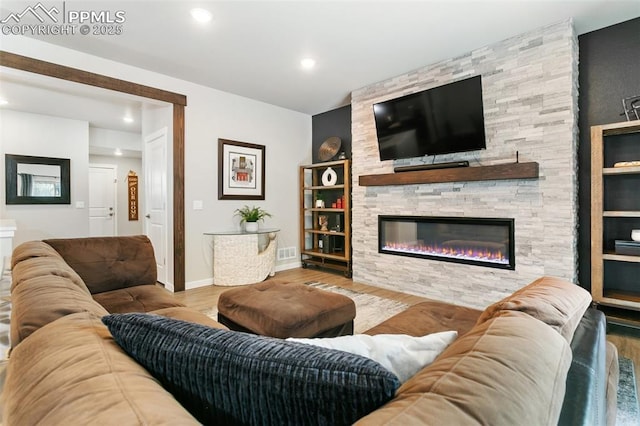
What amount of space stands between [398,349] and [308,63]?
3.34m

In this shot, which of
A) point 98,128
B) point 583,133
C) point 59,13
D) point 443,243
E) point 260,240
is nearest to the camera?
point 59,13

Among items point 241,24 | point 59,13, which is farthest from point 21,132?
point 241,24

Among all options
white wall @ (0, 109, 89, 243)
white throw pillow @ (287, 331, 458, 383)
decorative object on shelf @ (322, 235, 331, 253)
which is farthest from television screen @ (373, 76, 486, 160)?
white wall @ (0, 109, 89, 243)

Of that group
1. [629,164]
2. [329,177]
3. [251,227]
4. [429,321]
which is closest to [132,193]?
[251,227]

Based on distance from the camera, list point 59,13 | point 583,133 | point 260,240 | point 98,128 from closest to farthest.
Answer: point 59,13
point 583,133
point 260,240
point 98,128

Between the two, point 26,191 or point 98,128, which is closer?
point 26,191

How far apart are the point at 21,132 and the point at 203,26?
4.27 meters

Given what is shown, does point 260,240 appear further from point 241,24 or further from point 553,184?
point 553,184

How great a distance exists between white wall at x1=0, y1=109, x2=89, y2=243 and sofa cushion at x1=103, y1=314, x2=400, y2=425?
19.3 ft

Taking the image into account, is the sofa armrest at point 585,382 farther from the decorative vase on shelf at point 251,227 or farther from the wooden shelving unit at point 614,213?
the decorative vase on shelf at point 251,227

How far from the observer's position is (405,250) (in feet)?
12.5

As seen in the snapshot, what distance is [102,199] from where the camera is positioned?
6922 mm

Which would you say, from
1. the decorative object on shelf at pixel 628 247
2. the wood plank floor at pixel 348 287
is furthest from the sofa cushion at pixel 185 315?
the decorative object on shelf at pixel 628 247

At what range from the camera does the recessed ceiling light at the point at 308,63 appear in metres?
3.34
